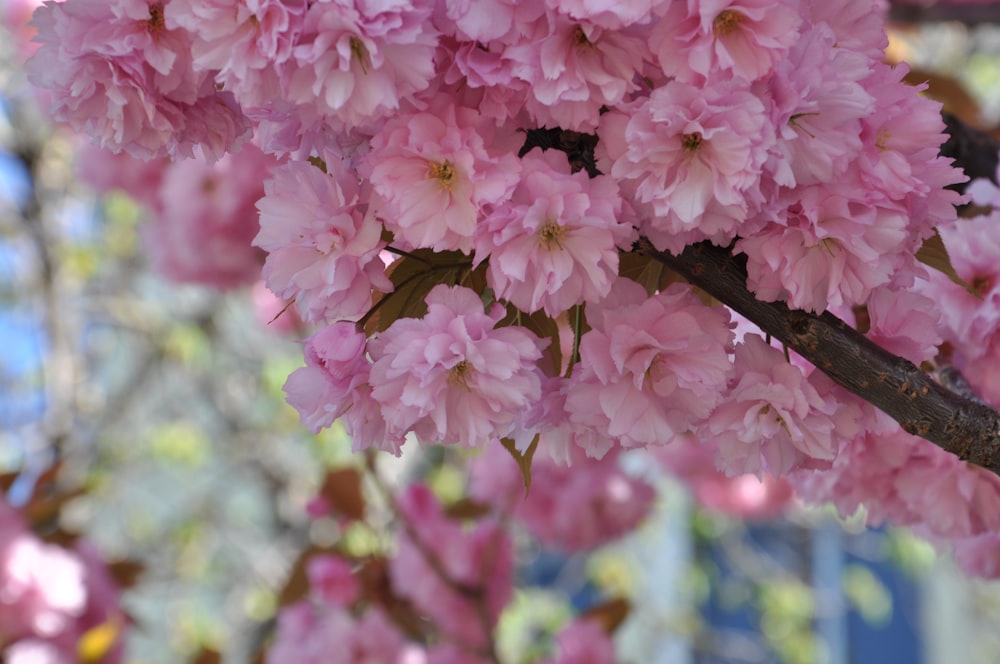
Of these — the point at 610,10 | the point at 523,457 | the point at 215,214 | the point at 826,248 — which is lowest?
the point at 215,214

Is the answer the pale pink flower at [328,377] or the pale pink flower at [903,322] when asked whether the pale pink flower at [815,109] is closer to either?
the pale pink flower at [903,322]

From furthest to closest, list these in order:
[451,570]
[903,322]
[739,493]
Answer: [739,493]
[451,570]
[903,322]

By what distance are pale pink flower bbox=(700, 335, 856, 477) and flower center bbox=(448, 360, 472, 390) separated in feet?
0.39

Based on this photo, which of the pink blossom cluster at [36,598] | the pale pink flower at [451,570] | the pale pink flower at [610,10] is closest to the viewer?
the pale pink flower at [610,10]

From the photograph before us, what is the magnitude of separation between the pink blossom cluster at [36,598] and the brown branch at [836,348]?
103 centimetres

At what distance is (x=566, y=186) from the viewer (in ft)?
1.45

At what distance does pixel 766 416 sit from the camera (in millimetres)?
495

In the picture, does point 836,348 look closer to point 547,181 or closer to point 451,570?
point 547,181

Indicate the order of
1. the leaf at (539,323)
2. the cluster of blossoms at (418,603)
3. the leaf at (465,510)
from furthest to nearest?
the leaf at (465,510) → the cluster of blossoms at (418,603) → the leaf at (539,323)

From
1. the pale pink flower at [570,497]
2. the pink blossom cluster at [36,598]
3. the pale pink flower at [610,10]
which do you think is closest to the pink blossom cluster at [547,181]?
the pale pink flower at [610,10]

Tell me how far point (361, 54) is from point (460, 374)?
5.8 inches

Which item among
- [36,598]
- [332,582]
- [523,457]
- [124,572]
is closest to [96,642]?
[36,598]

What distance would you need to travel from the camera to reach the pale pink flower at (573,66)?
0.43 metres

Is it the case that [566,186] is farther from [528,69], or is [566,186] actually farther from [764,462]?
[764,462]
